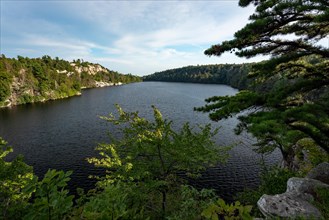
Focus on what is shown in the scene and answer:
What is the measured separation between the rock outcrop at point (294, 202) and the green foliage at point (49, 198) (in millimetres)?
7186

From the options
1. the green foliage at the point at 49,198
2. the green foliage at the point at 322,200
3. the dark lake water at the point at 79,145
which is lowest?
the dark lake water at the point at 79,145

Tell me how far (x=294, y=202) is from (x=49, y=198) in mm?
9143

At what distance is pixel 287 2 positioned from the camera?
786 cm

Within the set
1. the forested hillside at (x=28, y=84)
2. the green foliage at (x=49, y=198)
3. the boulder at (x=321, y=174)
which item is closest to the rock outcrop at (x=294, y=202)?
the boulder at (x=321, y=174)

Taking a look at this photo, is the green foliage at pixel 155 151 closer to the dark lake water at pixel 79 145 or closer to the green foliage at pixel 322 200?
the dark lake water at pixel 79 145

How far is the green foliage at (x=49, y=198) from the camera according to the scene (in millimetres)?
2503

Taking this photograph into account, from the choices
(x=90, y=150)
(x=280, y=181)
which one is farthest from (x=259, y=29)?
(x=90, y=150)

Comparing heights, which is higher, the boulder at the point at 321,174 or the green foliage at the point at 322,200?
the green foliage at the point at 322,200

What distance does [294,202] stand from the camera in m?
8.53

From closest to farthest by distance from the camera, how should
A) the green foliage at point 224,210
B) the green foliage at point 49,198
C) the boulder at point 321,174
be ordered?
the green foliage at point 49,198, the green foliage at point 224,210, the boulder at point 321,174

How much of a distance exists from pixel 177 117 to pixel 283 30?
163ft

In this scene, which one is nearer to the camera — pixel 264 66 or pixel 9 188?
pixel 264 66

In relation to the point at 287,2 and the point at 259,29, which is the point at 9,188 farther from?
the point at 287,2

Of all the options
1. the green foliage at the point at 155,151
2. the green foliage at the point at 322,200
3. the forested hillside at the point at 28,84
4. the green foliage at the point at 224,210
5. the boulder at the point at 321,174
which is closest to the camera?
the green foliage at the point at 224,210
